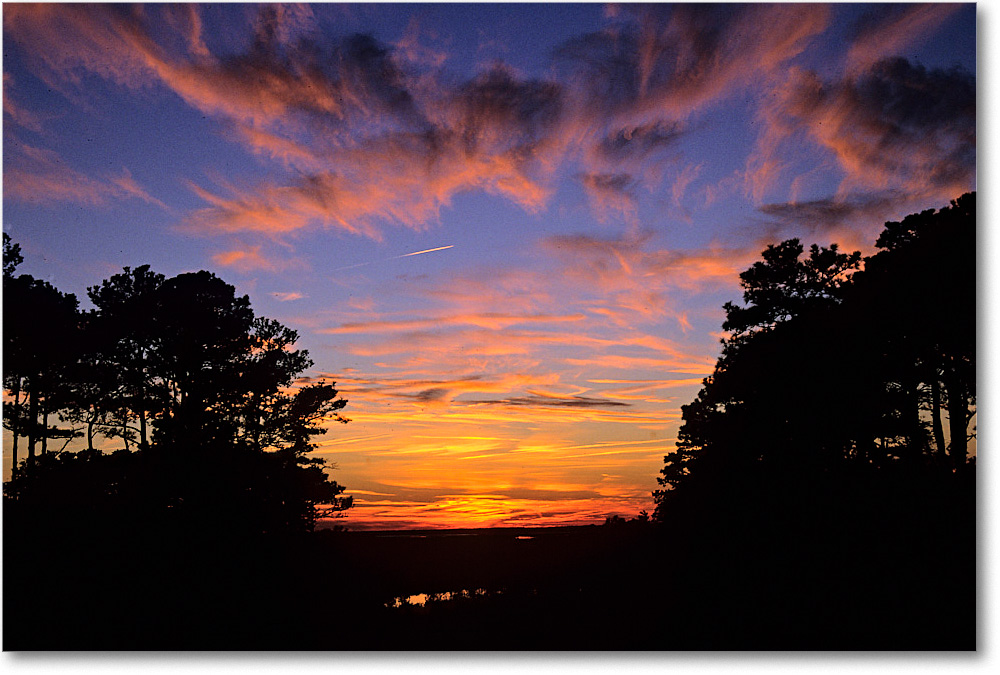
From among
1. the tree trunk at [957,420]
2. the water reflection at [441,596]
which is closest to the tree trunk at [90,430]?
the water reflection at [441,596]

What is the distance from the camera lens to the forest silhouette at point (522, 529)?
6961 millimetres

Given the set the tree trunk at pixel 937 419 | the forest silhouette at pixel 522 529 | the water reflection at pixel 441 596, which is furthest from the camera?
the water reflection at pixel 441 596

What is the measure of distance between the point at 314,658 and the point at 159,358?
871 centimetres

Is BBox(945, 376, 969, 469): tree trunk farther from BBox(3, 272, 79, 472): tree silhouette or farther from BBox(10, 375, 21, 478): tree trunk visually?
BBox(10, 375, 21, 478): tree trunk

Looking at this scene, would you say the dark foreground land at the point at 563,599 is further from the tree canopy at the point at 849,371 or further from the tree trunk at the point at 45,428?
the tree trunk at the point at 45,428

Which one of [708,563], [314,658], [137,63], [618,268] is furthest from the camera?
[708,563]

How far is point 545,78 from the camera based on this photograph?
786cm

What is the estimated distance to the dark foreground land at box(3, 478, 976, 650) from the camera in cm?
677

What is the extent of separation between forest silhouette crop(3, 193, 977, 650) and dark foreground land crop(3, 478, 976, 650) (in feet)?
0.11

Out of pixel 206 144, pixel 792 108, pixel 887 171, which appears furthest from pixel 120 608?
pixel 887 171

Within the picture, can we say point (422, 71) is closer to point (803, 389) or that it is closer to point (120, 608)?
point (120, 608)

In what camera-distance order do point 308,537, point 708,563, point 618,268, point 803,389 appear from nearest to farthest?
point 618,268 < point 708,563 < point 803,389 < point 308,537

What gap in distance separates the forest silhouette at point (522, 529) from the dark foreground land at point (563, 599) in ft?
0.11

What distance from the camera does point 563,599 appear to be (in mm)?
8523
